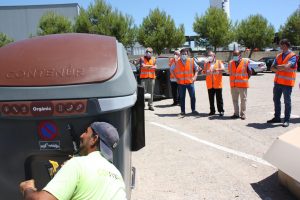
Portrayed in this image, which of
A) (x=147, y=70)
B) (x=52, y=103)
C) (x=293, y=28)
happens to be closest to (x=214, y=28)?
(x=293, y=28)

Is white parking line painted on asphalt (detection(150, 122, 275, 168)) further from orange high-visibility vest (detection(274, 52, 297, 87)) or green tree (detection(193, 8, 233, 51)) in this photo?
green tree (detection(193, 8, 233, 51))

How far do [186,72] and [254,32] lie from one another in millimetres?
33136

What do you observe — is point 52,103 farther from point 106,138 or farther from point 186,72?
point 186,72

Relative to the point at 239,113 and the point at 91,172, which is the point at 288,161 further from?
the point at 239,113

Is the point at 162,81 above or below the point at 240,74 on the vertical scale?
below

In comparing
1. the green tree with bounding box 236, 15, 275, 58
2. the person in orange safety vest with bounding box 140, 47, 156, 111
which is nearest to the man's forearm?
the person in orange safety vest with bounding box 140, 47, 156, 111

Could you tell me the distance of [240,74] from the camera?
8.76m

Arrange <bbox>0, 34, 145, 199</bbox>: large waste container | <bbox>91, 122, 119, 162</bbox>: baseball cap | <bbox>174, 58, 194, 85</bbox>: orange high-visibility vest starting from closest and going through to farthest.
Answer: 1. <bbox>91, 122, 119, 162</bbox>: baseball cap
2. <bbox>0, 34, 145, 199</bbox>: large waste container
3. <bbox>174, 58, 194, 85</bbox>: orange high-visibility vest

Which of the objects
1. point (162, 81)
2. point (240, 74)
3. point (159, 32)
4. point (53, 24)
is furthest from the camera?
point (53, 24)

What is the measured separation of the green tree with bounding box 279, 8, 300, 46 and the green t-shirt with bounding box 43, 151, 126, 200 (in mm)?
42276


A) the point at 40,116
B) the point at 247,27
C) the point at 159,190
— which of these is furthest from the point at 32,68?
the point at 247,27

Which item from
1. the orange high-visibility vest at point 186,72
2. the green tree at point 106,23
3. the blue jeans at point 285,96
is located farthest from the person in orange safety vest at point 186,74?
the green tree at point 106,23

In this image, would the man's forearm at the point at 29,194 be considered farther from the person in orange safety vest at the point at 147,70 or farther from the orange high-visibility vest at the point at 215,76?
the person in orange safety vest at the point at 147,70

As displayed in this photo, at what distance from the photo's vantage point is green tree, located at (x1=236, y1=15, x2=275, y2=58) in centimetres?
4072
